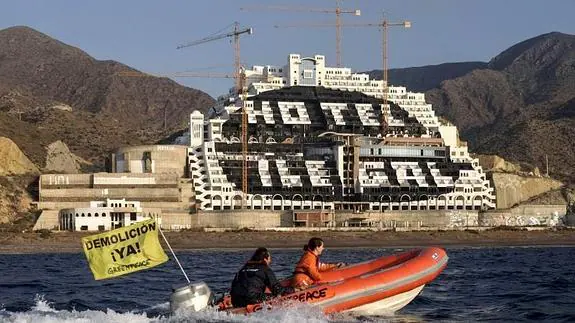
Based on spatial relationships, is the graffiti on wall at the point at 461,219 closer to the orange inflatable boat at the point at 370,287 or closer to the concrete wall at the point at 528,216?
the concrete wall at the point at 528,216

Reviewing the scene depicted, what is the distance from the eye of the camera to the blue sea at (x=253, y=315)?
2880 cm

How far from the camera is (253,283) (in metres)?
28.6

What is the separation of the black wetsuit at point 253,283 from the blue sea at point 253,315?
→ 0.53 metres

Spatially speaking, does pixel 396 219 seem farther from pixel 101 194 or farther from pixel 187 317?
pixel 187 317

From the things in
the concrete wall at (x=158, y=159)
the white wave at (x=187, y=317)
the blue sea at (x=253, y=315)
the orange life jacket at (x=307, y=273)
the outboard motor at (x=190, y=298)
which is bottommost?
the blue sea at (x=253, y=315)

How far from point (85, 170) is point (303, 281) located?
138279 mm

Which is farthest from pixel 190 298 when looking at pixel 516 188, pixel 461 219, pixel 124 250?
pixel 516 188

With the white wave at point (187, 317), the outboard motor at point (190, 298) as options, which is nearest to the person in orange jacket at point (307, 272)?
the white wave at point (187, 317)

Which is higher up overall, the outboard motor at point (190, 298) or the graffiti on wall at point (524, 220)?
the outboard motor at point (190, 298)

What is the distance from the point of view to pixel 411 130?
15575cm

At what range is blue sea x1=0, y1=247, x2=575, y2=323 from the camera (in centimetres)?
2880

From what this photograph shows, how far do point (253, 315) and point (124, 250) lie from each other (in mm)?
3751

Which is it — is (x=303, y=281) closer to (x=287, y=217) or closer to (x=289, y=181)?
(x=287, y=217)

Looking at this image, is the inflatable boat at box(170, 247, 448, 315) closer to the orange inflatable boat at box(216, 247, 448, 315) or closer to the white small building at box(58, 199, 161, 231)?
the orange inflatable boat at box(216, 247, 448, 315)
